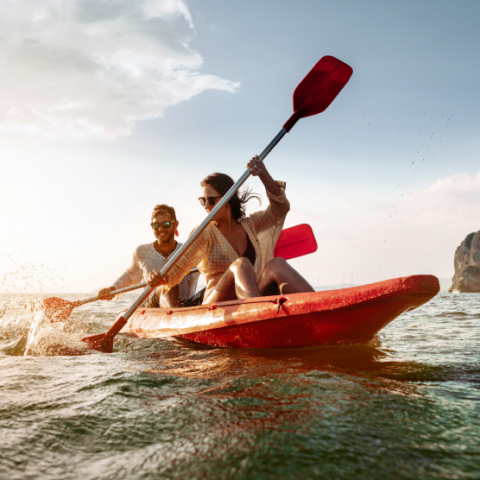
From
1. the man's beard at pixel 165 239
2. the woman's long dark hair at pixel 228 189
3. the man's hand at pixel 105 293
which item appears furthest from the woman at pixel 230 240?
the man's hand at pixel 105 293

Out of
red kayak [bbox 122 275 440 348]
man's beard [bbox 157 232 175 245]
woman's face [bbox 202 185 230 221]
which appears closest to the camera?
red kayak [bbox 122 275 440 348]

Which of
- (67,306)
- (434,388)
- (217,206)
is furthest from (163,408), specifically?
(67,306)

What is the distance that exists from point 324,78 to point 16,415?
4192mm

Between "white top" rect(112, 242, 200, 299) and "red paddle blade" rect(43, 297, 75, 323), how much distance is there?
1.04 metres

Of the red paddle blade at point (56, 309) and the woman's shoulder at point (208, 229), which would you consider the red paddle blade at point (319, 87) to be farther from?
the red paddle blade at point (56, 309)

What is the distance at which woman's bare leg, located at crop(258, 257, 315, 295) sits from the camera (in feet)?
10.5

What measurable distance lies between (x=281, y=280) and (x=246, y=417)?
5.71 ft

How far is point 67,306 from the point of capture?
5.72m

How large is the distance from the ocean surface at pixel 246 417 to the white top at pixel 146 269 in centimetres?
207

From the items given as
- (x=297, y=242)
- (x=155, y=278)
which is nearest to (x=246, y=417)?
(x=155, y=278)

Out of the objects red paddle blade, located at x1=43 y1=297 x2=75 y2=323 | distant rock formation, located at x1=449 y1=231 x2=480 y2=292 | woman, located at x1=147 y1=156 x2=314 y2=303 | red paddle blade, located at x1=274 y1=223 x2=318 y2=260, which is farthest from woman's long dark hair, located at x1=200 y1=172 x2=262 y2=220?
distant rock formation, located at x1=449 y1=231 x2=480 y2=292

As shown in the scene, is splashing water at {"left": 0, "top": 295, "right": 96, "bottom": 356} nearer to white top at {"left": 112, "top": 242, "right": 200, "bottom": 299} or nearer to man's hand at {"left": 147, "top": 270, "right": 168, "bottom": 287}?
man's hand at {"left": 147, "top": 270, "right": 168, "bottom": 287}

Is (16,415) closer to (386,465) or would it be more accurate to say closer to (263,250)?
(386,465)

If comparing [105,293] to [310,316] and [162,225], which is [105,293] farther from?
[310,316]
